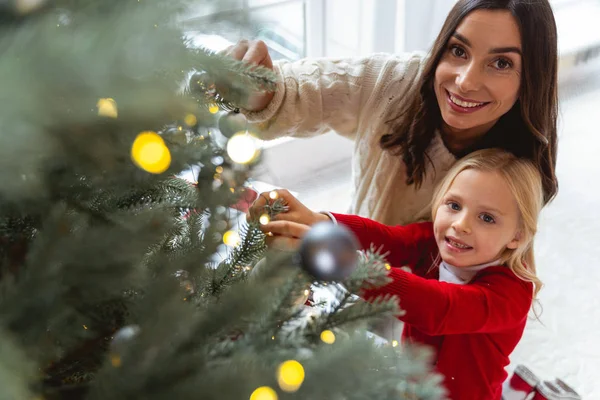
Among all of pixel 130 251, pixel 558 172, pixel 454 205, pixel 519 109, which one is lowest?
pixel 558 172

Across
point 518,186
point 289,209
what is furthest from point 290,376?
point 518,186

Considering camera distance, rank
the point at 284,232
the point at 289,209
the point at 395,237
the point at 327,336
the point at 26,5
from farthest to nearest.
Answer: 1. the point at 395,237
2. the point at 289,209
3. the point at 284,232
4. the point at 327,336
5. the point at 26,5

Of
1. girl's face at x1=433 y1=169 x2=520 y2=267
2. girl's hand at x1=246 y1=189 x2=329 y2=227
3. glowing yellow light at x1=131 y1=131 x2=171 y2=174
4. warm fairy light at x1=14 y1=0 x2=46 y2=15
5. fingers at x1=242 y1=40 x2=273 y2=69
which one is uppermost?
warm fairy light at x1=14 y1=0 x2=46 y2=15

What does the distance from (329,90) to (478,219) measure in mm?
394

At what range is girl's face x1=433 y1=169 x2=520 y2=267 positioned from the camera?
0.95m

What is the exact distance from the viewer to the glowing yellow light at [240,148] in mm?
540

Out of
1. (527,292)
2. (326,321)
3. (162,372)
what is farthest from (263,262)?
(527,292)

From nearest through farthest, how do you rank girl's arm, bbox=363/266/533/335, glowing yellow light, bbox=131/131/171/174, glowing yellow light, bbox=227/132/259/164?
glowing yellow light, bbox=131/131/171/174
glowing yellow light, bbox=227/132/259/164
girl's arm, bbox=363/266/533/335

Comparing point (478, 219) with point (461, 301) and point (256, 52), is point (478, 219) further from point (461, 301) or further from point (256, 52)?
point (256, 52)

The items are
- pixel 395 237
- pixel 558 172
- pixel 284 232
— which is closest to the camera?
pixel 284 232

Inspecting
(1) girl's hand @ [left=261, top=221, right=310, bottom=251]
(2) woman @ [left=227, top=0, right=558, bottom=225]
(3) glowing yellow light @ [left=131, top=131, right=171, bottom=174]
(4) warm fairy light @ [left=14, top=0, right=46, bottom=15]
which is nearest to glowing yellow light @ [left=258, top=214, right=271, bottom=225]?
(1) girl's hand @ [left=261, top=221, right=310, bottom=251]

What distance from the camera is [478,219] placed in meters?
0.96

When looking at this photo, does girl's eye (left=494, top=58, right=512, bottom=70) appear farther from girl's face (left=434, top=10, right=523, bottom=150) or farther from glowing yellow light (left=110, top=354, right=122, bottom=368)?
glowing yellow light (left=110, top=354, right=122, bottom=368)

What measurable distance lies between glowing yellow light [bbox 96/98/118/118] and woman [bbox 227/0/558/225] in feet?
1.79
